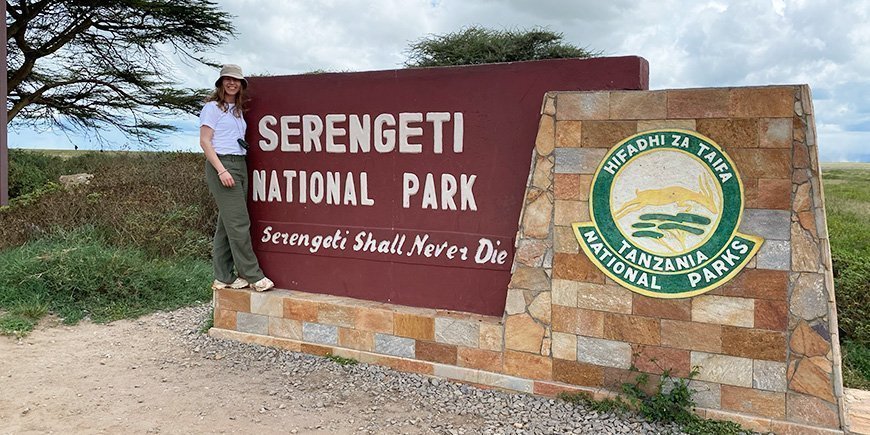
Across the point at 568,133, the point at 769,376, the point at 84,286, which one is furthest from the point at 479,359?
the point at 84,286

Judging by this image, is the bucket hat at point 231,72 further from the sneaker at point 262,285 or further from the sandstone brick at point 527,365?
the sandstone brick at point 527,365

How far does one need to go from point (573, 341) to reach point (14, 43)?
17.5 metres

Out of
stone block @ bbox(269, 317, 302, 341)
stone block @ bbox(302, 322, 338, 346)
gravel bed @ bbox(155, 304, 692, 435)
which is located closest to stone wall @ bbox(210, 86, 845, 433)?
gravel bed @ bbox(155, 304, 692, 435)

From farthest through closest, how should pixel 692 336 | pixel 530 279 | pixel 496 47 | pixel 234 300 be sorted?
1. pixel 496 47
2. pixel 234 300
3. pixel 530 279
4. pixel 692 336

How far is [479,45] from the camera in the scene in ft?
85.0

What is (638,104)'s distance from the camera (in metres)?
3.65

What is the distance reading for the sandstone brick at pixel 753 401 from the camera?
348 centimetres

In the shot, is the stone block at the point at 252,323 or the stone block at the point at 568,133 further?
the stone block at the point at 252,323

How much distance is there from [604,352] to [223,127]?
3102 mm

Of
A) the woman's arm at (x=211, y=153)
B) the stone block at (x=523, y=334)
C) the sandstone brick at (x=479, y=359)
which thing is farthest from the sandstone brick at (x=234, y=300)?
Answer: the stone block at (x=523, y=334)

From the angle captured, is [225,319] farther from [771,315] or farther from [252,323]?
[771,315]

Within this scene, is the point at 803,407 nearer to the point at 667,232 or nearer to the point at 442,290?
the point at 667,232

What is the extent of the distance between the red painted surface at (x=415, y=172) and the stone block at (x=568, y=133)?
24cm

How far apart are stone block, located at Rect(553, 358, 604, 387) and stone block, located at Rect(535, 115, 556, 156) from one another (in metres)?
1.26
